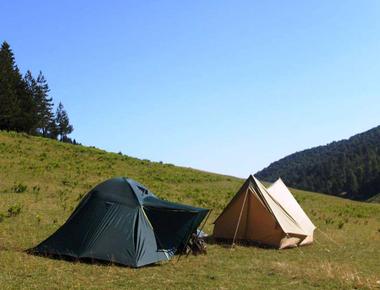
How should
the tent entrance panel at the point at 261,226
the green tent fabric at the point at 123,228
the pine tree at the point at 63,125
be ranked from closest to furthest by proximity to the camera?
the green tent fabric at the point at 123,228
the tent entrance panel at the point at 261,226
the pine tree at the point at 63,125

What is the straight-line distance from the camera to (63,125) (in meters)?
101

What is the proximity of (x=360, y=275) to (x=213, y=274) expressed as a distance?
4042 millimetres

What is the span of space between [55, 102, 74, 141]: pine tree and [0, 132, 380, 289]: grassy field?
66.6 meters

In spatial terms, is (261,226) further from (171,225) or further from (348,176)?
(348,176)

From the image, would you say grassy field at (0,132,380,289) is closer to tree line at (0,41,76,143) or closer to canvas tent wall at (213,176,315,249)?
canvas tent wall at (213,176,315,249)

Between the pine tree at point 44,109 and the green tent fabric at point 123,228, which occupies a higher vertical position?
the pine tree at point 44,109

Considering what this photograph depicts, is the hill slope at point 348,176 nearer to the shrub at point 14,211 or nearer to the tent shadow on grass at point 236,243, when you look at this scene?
the tent shadow on grass at point 236,243

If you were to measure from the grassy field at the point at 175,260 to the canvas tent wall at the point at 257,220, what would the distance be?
839 mm

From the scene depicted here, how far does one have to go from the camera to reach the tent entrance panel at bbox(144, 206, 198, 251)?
46.5ft

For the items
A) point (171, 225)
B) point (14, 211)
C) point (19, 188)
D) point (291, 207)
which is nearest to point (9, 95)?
point (19, 188)

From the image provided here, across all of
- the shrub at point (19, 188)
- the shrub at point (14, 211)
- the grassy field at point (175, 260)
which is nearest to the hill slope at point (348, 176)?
the grassy field at point (175, 260)

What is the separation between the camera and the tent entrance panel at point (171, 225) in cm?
1419

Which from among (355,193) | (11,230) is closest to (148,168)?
(11,230)

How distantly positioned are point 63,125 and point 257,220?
285 feet
